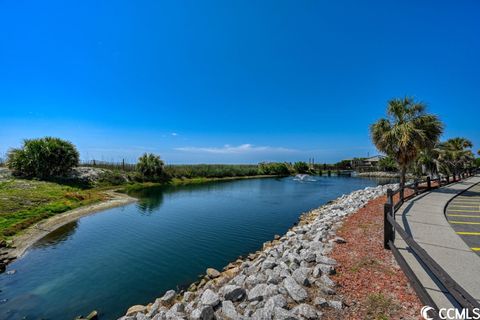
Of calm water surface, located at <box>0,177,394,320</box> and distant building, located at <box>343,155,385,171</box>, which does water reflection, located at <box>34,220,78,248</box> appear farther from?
distant building, located at <box>343,155,385,171</box>

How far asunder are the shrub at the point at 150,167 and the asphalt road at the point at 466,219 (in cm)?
3864

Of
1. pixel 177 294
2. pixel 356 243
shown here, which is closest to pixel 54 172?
pixel 177 294

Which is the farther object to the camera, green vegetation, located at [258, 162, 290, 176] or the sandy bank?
green vegetation, located at [258, 162, 290, 176]

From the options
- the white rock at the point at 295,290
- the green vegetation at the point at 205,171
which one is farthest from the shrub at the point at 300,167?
the white rock at the point at 295,290

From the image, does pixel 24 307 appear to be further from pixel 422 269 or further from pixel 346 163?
pixel 346 163

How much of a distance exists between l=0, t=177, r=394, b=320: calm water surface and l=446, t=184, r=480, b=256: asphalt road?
7.52 metres

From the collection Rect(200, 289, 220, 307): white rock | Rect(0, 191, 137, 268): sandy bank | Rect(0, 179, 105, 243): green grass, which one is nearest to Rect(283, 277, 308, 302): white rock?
Rect(200, 289, 220, 307): white rock

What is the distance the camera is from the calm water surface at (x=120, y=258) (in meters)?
7.05

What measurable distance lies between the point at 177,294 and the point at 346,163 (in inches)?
3740

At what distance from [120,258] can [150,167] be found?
32.2 metres

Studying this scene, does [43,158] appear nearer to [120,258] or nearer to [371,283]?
[120,258]

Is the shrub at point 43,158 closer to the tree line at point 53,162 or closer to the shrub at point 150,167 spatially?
the tree line at point 53,162

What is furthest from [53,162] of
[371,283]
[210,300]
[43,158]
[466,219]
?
[466,219]

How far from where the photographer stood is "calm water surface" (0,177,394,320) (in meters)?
7.05
